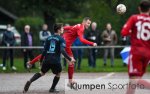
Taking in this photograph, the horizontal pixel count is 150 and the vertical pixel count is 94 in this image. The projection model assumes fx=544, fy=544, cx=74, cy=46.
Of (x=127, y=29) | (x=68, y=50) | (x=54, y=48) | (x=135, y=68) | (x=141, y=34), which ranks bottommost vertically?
(x=135, y=68)

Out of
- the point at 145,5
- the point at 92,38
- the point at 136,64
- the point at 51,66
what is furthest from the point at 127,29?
the point at 92,38

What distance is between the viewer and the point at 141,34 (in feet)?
35.6

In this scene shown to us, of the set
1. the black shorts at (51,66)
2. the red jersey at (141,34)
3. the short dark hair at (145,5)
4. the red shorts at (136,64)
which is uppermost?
the short dark hair at (145,5)

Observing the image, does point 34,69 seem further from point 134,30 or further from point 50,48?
point 134,30

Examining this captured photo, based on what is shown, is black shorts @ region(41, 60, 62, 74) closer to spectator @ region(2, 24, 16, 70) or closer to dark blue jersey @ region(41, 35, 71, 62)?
dark blue jersey @ region(41, 35, 71, 62)

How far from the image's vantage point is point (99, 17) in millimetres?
32938

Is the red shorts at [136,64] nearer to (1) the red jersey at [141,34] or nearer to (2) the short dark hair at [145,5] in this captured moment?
(1) the red jersey at [141,34]

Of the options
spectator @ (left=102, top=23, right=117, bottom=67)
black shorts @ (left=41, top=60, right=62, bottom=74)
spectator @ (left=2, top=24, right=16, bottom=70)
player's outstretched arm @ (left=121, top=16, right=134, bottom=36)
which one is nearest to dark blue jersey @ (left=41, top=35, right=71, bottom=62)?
black shorts @ (left=41, top=60, right=62, bottom=74)

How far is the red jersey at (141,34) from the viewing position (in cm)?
1078

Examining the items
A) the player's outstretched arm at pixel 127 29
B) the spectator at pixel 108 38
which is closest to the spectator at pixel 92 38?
the spectator at pixel 108 38

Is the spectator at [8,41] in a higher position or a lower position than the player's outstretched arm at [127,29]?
lower

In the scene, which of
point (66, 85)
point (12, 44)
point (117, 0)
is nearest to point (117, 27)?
point (12, 44)

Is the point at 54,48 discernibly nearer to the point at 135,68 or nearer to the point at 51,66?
the point at 51,66

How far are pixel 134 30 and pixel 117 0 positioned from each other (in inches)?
269
